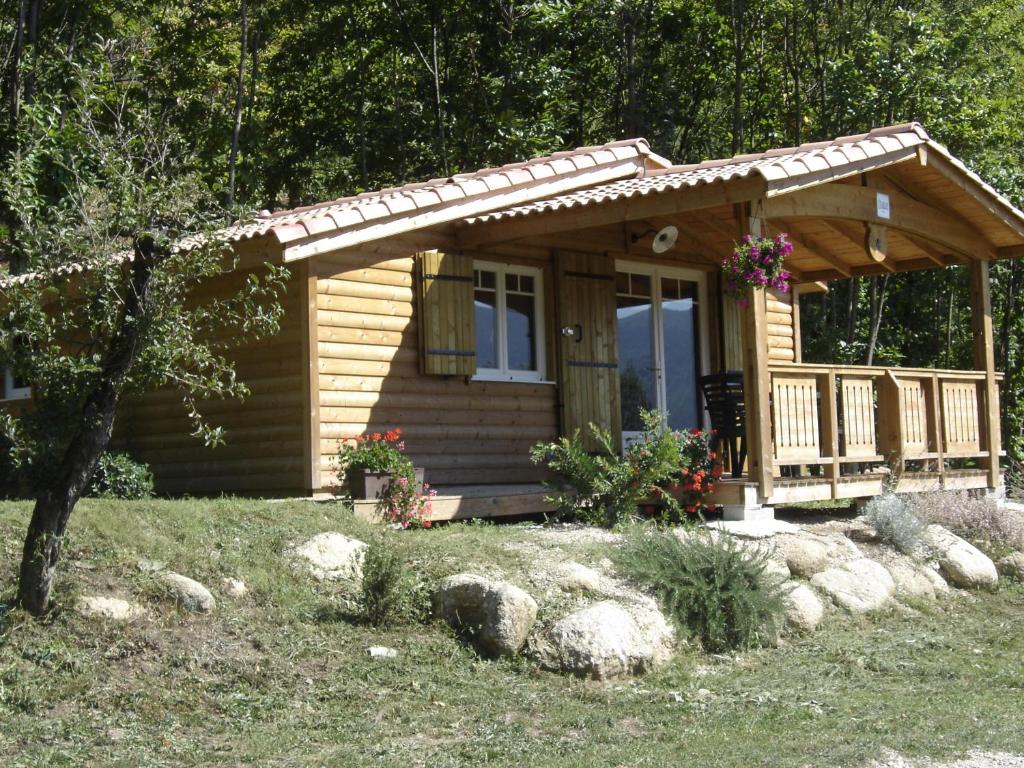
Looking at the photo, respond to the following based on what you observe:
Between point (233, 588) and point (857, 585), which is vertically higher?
point (233, 588)

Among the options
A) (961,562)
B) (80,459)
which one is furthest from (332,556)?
(961,562)

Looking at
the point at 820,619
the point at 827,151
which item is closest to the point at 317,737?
the point at 820,619

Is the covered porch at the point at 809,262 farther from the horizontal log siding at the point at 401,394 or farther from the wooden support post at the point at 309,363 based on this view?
the wooden support post at the point at 309,363

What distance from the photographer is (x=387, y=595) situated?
7.27m

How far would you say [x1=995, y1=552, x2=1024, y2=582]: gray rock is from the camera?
1086 centimetres

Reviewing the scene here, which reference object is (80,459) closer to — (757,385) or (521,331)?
(757,385)

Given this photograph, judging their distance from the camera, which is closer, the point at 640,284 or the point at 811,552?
the point at 811,552

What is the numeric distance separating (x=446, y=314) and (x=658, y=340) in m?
3.06

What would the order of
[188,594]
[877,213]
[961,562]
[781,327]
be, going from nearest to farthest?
1. [188,594]
2. [961,562]
3. [877,213]
4. [781,327]

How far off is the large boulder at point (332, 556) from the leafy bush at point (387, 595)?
465 millimetres

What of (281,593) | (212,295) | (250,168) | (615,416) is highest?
(250,168)

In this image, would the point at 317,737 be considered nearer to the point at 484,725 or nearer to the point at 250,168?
the point at 484,725

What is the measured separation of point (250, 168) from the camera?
67.6ft

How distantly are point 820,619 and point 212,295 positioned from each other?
6203 mm
